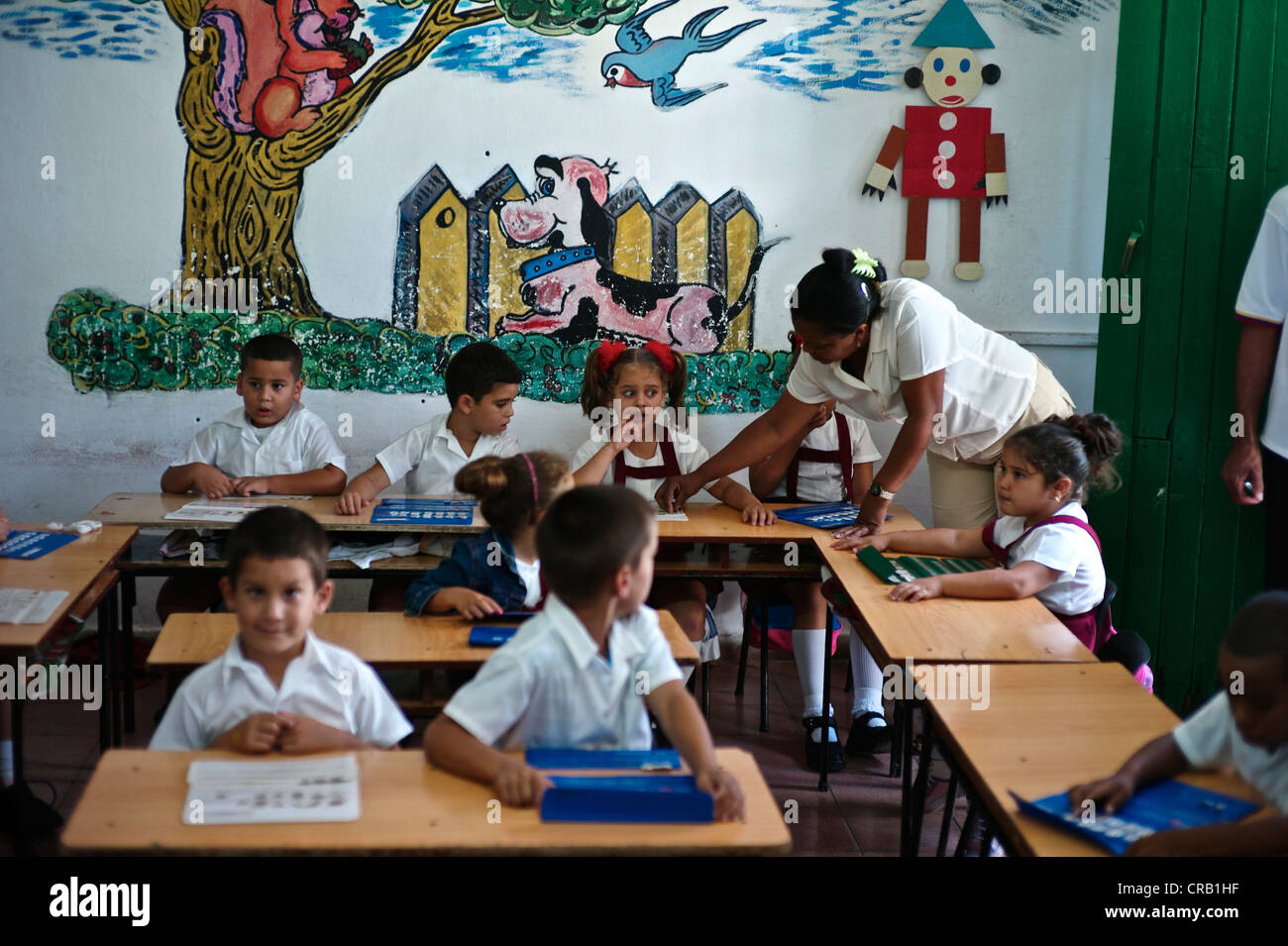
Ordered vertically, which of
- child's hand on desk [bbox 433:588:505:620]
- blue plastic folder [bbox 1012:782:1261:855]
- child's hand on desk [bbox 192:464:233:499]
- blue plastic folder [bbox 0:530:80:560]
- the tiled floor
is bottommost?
the tiled floor

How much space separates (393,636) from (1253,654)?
5.19 ft

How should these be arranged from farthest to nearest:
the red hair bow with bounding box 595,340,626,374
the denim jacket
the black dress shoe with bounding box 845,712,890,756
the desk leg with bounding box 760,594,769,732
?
1. the red hair bow with bounding box 595,340,626,374
2. the desk leg with bounding box 760,594,769,732
3. the black dress shoe with bounding box 845,712,890,756
4. the denim jacket

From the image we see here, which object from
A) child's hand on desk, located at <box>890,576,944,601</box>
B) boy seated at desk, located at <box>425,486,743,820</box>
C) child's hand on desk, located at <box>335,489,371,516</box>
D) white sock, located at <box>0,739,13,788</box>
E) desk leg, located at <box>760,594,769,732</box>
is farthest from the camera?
desk leg, located at <box>760,594,769,732</box>

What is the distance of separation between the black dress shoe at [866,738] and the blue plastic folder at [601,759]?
1980mm

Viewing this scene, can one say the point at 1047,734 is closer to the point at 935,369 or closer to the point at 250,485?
the point at 935,369

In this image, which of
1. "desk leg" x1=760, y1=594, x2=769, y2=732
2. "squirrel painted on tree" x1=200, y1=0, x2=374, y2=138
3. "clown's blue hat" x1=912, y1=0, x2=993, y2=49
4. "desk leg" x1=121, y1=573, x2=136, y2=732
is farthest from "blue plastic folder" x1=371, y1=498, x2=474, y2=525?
"clown's blue hat" x1=912, y1=0, x2=993, y2=49

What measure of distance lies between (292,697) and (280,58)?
2.99 meters

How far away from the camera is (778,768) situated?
145 inches

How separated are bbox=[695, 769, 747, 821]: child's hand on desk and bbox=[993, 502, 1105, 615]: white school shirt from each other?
1.34 m

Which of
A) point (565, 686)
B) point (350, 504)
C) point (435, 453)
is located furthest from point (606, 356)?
point (565, 686)

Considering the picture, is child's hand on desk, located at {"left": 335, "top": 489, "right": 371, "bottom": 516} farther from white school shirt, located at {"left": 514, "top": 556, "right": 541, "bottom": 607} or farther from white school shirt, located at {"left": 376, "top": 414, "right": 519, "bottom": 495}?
white school shirt, located at {"left": 514, "top": 556, "right": 541, "bottom": 607}

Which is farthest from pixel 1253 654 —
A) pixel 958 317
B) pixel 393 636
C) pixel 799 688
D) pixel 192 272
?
pixel 192 272

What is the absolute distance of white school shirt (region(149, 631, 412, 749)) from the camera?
2.09m

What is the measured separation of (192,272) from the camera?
4477mm
